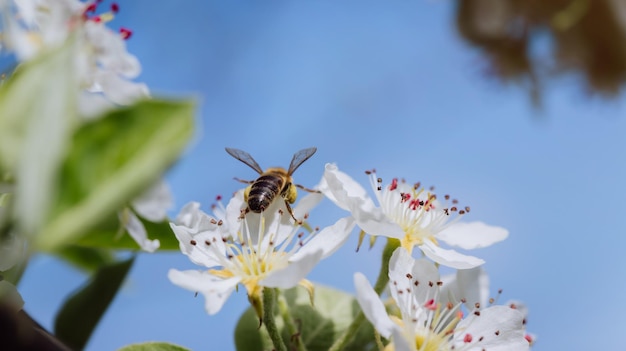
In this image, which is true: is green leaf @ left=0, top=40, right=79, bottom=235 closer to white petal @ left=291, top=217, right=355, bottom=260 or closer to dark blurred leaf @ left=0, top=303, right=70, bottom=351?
dark blurred leaf @ left=0, top=303, right=70, bottom=351

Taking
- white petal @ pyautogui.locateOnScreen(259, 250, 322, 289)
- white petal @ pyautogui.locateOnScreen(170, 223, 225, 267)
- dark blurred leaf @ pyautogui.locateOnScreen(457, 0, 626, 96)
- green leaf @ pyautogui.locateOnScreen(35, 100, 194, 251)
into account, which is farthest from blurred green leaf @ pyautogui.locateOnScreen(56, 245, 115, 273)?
dark blurred leaf @ pyautogui.locateOnScreen(457, 0, 626, 96)

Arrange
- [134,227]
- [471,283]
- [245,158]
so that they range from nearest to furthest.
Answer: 1. [134,227]
2. [471,283]
3. [245,158]

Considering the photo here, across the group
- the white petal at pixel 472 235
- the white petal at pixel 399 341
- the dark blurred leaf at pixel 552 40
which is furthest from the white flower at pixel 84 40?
the dark blurred leaf at pixel 552 40

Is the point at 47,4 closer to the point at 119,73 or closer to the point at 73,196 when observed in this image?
the point at 119,73

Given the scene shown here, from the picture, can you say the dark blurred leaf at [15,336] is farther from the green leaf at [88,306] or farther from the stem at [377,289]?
the stem at [377,289]

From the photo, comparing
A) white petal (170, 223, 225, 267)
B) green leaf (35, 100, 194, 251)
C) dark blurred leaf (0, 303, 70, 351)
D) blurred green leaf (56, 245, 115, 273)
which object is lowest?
blurred green leaf (56, 245, 115, 273)

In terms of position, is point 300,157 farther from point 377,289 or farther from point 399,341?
point 399,341

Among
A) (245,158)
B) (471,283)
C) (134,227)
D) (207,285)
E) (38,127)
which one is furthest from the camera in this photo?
(245,158)

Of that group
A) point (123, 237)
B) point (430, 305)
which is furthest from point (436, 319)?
point (123, 237)
